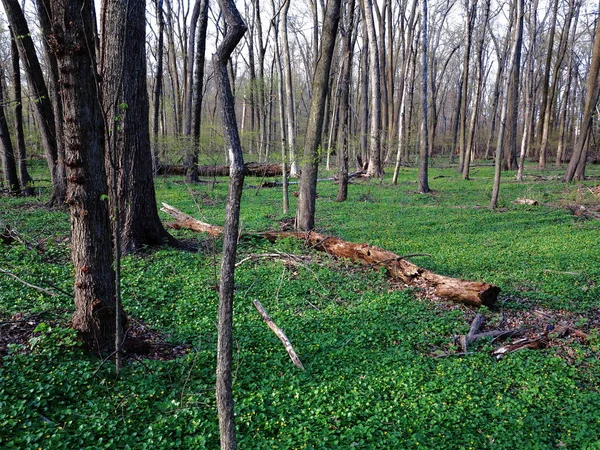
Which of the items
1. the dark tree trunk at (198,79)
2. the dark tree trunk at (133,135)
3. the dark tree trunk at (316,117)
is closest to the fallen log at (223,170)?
the dark tree trunk at (198,79)

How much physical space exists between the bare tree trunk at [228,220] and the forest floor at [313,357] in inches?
37.7

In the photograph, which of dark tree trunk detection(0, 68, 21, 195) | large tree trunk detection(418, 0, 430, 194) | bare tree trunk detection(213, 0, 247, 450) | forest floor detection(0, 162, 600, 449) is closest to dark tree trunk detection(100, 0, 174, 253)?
forest floor detection(0, 162, 600, 449)

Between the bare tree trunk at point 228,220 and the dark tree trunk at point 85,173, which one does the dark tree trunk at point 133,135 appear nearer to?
the dark tree trunk at point 85,173

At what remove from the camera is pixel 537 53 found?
34156 millimetres

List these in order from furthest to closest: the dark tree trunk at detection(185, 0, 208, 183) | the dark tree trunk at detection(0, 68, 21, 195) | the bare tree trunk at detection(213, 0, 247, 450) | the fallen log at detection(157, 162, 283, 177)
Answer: the fallen log at detection(157, 162, 283, 177), the dark tree trunk at detection(185, 0, 208, 183), the dark tree trunk at detection(0, 68, 21, 195), the bare tree trunk at detection(213, 0, 247, 450)

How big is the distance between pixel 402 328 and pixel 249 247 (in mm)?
3782

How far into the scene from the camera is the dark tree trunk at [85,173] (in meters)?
3.26

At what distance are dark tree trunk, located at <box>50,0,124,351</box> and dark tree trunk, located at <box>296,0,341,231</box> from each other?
538 centimetres

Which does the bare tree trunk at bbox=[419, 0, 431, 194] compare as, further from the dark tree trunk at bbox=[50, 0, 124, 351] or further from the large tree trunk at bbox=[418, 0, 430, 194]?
the dark tree trunk at bbox=[50, 0, 124, 351]

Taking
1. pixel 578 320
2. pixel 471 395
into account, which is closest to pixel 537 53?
pixel 578 320

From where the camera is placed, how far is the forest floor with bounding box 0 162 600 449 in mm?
3158

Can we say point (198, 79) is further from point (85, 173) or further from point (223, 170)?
point (85, 173)

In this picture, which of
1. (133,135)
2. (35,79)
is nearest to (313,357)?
(133,135)

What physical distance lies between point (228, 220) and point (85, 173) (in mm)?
1954
